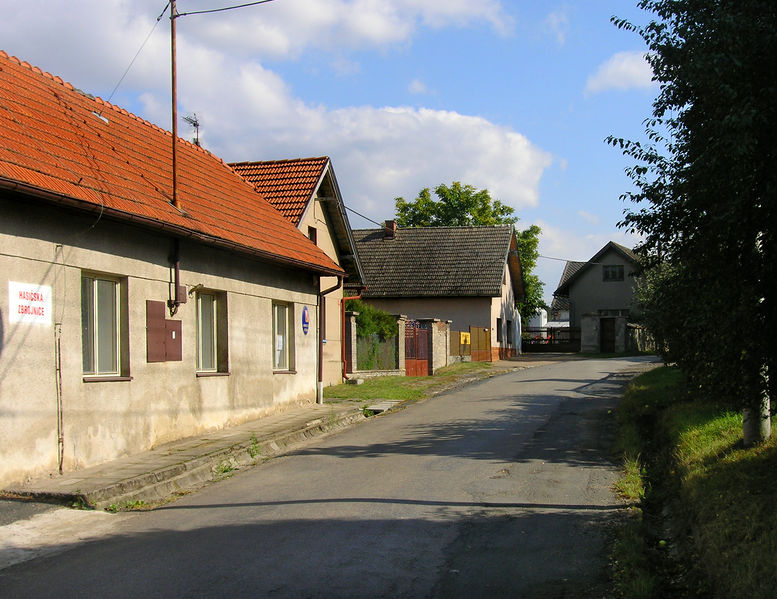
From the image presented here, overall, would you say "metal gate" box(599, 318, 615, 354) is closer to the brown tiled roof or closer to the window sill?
the brown tiled roof

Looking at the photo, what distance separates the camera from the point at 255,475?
409 inches

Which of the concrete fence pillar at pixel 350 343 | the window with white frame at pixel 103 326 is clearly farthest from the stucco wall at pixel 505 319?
the window with white frame at pixel 103 326

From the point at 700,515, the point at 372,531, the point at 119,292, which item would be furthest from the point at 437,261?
the point at 700,515

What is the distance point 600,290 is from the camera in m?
53.0

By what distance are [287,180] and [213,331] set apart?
28.5 ft

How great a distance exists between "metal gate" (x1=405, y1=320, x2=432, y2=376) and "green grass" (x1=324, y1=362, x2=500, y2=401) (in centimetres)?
64

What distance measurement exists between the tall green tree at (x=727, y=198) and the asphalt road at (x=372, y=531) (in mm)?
1890

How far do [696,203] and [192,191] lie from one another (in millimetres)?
10282

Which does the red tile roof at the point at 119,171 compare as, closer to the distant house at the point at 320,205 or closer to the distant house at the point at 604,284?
the distant house at the point at 320,205

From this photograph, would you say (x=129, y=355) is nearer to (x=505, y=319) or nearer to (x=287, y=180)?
(x=287, y=180)

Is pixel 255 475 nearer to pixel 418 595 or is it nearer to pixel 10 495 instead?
pixel 10 495

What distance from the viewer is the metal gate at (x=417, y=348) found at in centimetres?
2685

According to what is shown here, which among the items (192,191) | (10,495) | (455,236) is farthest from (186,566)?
(455,236)

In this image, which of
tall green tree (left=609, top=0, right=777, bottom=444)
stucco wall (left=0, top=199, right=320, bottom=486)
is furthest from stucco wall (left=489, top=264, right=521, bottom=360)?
tall green tree (left=609, top=0, right=777, bottom=444)
